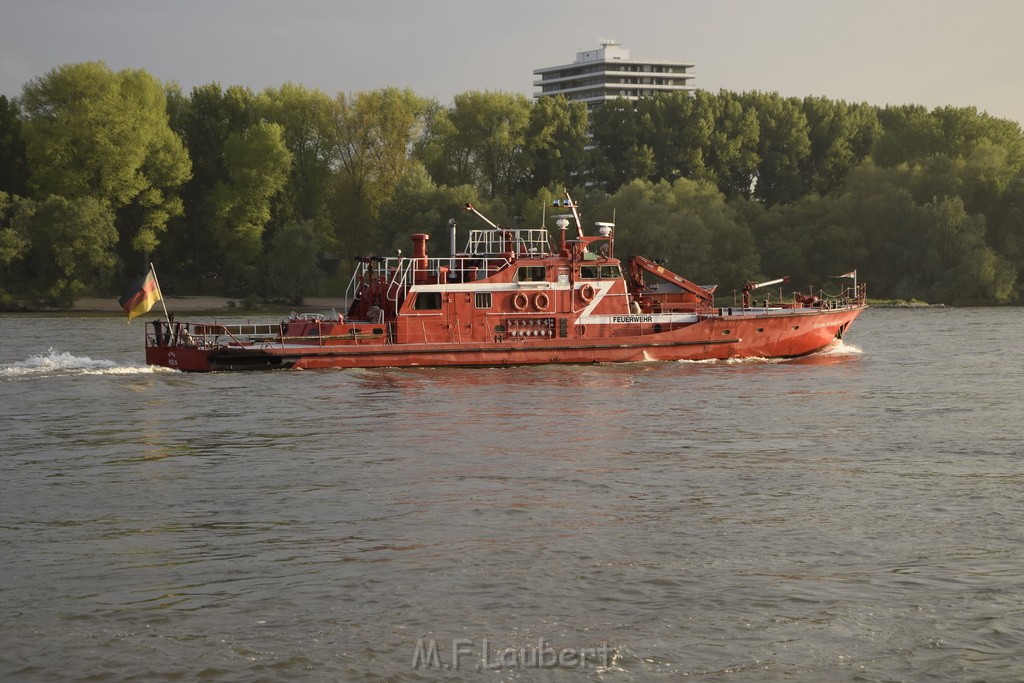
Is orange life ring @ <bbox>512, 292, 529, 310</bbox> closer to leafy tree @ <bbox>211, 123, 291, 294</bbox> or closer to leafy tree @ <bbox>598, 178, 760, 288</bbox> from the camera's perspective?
Result: leafy tree @ <bbox>598, 178, 760, 288</bbox>

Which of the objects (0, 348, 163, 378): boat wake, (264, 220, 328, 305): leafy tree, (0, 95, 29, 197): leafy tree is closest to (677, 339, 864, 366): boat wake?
(0, 348, 163, 378): boat wake

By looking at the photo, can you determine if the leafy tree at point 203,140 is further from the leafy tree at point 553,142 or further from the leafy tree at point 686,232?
the leafy tree at point 686,232

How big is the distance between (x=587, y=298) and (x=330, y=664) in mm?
30639

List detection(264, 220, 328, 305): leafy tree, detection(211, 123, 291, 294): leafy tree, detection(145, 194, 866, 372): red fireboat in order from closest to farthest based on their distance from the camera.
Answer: detection(145, 194, 866, 372): red fireboat, detection(264, 220, 328, 305): leafy tree, detection(211, 123, 291, 294): leafy tree

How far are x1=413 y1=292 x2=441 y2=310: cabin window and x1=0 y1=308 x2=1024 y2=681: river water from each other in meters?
7.88

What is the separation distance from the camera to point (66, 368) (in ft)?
135

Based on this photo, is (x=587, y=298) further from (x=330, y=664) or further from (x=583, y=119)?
(x=583, y=119)

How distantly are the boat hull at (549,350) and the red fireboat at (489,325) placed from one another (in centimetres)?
3

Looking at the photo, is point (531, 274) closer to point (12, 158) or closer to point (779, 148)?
point (12, 158)

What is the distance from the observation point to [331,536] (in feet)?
56.6

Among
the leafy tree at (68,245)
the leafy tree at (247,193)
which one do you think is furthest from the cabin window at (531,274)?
the leafy tree at (247,193)

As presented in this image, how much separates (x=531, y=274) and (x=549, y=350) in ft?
8.49

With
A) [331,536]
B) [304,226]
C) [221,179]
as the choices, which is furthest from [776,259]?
[331,536]

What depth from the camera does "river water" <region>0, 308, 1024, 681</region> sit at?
12578 mm
